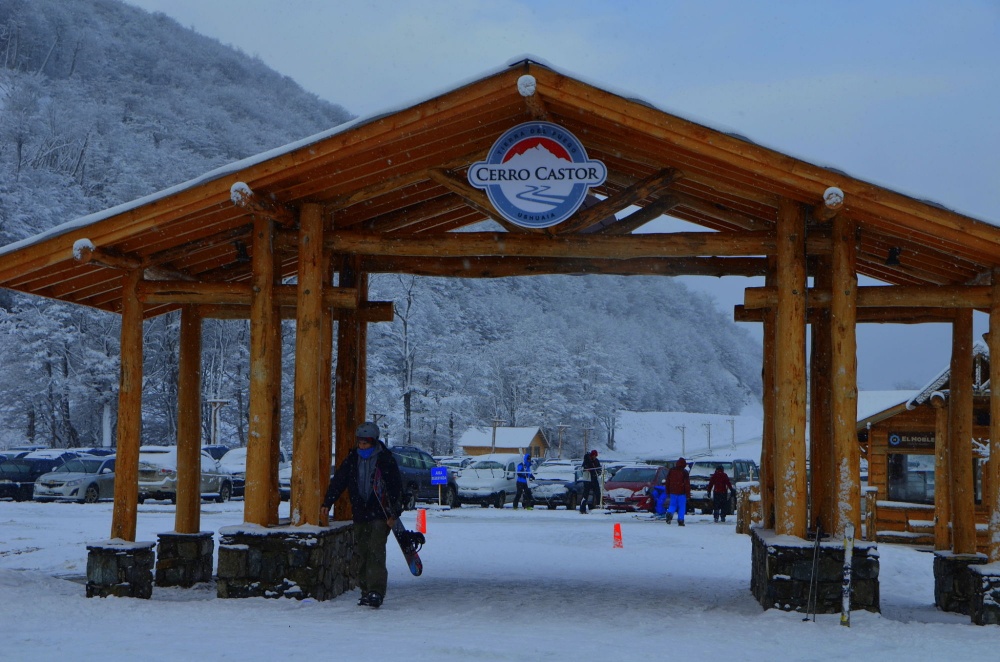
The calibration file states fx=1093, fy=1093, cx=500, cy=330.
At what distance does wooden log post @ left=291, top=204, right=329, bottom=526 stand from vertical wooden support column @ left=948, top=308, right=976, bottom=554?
6687 mm

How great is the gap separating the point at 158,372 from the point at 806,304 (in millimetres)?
52092

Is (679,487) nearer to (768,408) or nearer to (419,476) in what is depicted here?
(419,476)

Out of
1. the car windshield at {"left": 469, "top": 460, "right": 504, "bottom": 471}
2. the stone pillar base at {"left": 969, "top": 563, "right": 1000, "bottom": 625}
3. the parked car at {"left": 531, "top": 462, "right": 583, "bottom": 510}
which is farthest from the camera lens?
the car windshield at {"left": 469, "top": 460, "right": 504, "bottom": 471}

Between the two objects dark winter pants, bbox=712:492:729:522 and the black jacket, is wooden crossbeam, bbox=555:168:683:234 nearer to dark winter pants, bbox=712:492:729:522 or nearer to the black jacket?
the black jacket

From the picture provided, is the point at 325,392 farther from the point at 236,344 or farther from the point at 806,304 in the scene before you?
the point at 236,344

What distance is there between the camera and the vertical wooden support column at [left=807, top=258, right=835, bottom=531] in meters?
11.7

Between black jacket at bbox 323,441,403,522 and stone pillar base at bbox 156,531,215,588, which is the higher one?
black jacket at bbox 323,441,403,522

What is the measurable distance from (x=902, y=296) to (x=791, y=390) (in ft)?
4.87

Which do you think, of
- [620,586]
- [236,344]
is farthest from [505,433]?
[620,586]

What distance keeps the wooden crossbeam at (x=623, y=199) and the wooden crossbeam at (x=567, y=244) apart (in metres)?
0.20

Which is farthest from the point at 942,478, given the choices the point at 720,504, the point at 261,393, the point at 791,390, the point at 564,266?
the point at 261,393

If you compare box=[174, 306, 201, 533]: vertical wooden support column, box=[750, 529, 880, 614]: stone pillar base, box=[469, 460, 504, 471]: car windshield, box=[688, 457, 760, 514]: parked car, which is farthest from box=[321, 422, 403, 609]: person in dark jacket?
box=[469, 460, 504, 471]: car windshield

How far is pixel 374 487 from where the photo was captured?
989 cm

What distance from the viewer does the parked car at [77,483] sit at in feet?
92.4
